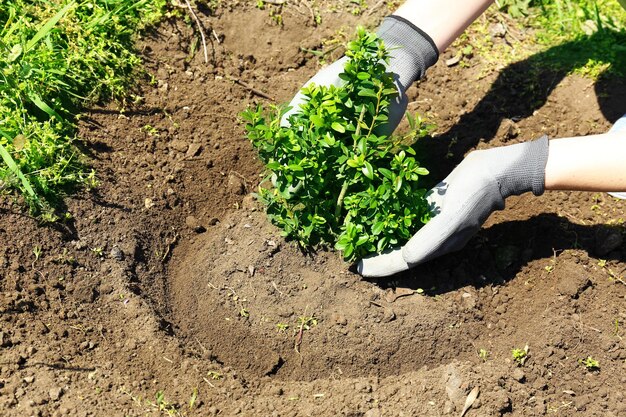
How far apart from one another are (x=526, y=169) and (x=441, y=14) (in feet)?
2.61

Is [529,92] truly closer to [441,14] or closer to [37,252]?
[441,14]

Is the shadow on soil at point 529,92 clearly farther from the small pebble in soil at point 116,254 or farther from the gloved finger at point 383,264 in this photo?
the small pebble in soil at point 116,254

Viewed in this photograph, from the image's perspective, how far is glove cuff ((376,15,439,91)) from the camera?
310cm

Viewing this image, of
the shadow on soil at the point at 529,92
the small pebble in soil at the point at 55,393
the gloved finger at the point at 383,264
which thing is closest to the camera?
the small pebble in soil at the point at 55,393

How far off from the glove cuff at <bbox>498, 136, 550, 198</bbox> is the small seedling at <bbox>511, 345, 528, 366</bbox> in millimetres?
633

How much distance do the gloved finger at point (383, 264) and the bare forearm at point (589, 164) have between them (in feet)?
2.17

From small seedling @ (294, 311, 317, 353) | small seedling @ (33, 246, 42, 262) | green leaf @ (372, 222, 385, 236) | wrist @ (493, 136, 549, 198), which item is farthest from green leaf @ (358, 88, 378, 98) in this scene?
small seedling @ (33, 246, 42, 262)

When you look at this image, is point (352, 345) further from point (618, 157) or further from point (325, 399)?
point (618, 157)

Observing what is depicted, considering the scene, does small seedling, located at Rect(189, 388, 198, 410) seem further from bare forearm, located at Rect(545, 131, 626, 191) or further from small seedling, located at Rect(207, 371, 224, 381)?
bare forearm, located at Rect(545, 131, 626, 191)

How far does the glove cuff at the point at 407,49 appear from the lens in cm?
310

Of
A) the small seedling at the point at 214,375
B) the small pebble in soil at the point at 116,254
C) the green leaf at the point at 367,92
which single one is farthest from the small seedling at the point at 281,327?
the green leaf at the point at 367,92

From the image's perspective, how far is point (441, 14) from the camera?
3145 millimetres

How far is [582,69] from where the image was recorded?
12.3 feet

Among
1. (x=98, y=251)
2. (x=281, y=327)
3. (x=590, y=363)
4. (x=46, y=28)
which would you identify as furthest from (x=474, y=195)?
(x=46, y=28)
